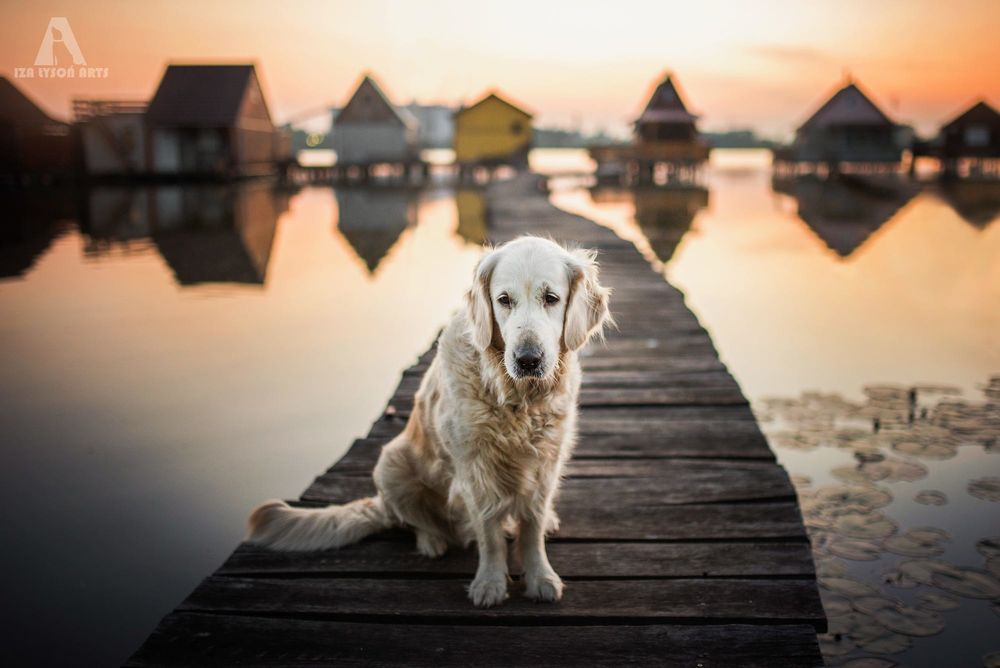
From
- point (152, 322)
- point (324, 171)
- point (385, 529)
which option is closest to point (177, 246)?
point (152, 322)

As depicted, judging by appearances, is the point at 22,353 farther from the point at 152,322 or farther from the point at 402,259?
the point at 402,259

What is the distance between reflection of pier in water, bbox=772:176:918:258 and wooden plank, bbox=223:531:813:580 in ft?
54.5

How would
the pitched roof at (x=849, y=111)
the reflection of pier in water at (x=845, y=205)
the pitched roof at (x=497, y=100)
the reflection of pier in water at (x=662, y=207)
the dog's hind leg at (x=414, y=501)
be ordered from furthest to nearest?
the pitched roof at (x=497, y=100) → the pitched roof at (x=849, y=111) → the reflection of pier in water at (x=845, y=205) → the reflection of pier in water at (x=662, y=207) → the dog's hind leg at (x=414, y=501)

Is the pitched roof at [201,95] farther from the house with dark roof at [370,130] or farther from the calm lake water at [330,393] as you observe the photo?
the calm lake water at [330,393]

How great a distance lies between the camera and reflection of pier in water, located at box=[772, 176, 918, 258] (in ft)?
68.7

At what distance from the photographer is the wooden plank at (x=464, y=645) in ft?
8.20

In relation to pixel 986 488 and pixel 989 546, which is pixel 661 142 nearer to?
pixel 986 488

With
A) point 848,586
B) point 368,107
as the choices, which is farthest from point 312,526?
point 368,107

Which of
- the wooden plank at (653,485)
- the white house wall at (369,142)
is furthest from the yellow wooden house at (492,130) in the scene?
the wooden plank at (653,485)

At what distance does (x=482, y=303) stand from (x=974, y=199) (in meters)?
35.7

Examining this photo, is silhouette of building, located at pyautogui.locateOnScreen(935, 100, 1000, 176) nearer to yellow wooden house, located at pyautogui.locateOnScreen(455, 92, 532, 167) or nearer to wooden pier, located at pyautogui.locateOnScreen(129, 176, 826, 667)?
yellow wooden house, located at pyautogui.locateOnScreen(455, 92, 532, 167)

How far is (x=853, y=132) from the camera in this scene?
47.8 m

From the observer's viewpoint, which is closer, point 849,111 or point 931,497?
point 931,497

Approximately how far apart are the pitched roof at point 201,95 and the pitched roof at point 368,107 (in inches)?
270
